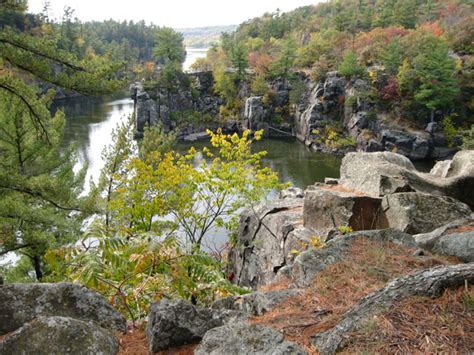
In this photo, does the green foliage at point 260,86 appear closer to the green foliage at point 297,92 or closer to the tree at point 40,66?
the green foliage at point 297,92

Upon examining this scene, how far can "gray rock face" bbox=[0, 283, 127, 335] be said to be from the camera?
4492 mm

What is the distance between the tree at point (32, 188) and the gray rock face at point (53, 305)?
4342mm

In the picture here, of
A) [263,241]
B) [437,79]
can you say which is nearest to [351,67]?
[437,79]

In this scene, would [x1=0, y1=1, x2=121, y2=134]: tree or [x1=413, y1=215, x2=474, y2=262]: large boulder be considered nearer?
[x1=413, y1=215, x2=474, y2=262]: large boulder

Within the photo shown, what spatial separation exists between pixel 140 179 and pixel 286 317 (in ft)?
32.7

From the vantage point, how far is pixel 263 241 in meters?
13.1

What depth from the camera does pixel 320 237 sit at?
10.5m

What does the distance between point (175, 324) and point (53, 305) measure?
1590mm

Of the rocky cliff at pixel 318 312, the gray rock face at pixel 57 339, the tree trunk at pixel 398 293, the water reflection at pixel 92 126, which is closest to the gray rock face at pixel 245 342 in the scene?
the rocky cliff at pixel 318 312

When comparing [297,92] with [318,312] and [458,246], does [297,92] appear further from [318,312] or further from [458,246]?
[318,312]

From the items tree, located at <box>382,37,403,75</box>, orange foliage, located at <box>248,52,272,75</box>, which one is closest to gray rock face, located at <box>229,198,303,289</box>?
tree, located at <box>382,37,403,75</box>

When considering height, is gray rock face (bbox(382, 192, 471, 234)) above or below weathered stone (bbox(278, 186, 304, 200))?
above

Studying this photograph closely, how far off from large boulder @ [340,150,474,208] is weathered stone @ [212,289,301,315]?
6.56m

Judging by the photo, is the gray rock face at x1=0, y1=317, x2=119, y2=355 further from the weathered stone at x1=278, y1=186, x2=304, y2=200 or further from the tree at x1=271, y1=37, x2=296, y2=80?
the tree at x1=271, y1=37, x2=296, y2=80
